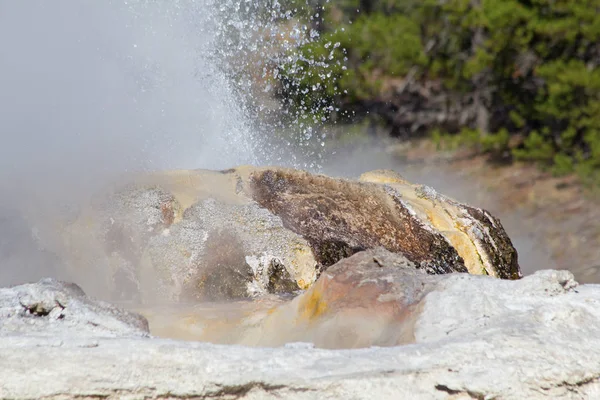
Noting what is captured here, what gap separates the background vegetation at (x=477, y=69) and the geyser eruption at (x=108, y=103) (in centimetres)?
269

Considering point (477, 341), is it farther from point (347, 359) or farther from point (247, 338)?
point (247, 338)

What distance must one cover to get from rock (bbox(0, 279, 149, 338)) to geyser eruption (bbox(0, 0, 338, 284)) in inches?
49.3

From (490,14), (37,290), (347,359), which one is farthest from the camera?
(490,14)

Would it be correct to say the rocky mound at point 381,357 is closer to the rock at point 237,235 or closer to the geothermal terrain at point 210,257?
the geothermal terrain at point 210,257

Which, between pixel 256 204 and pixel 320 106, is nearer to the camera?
pixel 256 204

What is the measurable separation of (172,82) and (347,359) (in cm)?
410

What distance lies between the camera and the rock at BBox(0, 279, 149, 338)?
6.68 feet

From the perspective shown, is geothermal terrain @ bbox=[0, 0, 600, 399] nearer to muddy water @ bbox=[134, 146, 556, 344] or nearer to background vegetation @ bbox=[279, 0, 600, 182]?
muddy water @ bbox=[134, 146, 556, 344]

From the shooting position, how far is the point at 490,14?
32.9ft

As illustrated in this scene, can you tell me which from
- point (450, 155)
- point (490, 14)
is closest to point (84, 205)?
point (490, 14)

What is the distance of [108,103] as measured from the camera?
15.4ft

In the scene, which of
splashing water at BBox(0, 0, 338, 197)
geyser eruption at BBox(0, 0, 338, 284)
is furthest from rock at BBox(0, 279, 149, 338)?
splashing water at BBox(0, 0, 338, 197)

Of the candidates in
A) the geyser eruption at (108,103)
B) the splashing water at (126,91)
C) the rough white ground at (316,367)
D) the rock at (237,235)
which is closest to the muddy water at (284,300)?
the rock at (237,235)

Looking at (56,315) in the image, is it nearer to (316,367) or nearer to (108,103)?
(316,367)
